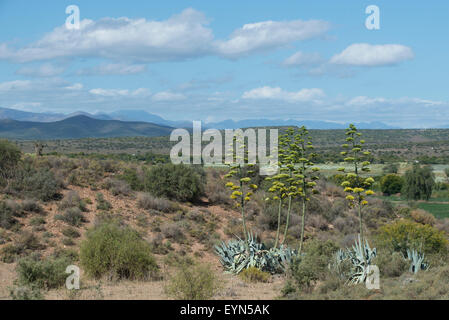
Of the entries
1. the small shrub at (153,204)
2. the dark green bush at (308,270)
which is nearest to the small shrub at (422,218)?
the small shrub at (153,204)

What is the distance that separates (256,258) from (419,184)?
135 feet

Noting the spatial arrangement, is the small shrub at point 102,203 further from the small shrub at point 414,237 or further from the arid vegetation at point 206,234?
the small shrub at point 414,237

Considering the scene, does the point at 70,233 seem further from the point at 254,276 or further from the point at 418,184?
the point at 418,184

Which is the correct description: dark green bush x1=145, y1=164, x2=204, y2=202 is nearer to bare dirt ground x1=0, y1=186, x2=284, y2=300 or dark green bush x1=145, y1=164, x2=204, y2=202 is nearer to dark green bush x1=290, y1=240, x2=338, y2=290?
bare dirt ground x1=0, y1=186, x2=284, y2=300

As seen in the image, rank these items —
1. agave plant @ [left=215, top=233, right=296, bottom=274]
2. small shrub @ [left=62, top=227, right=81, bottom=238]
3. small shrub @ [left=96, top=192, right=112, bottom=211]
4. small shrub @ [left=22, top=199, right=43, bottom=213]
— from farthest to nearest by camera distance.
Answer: small shrub @ [left=96, top=192, right=112, bottom=211] < small shrub @ [left=22, top=199, right=43, bottom=213] < small shrub @ [left=62, top=227, right=81, bottom=238] < agave plant @ [left=215, top=233, right=296, bottom=274]

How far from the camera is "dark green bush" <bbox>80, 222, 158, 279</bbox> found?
13523mm

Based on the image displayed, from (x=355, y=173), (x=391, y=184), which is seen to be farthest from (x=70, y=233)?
(x=391, y=184)

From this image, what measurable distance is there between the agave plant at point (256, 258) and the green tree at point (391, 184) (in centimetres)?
4213

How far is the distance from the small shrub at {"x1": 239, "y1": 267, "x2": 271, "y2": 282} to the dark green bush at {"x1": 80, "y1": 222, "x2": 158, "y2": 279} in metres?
2.78

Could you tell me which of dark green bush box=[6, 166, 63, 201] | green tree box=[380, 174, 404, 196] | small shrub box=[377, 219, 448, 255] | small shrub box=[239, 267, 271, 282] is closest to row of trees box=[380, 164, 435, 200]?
green tree box=[380, 174, 404, 196]
